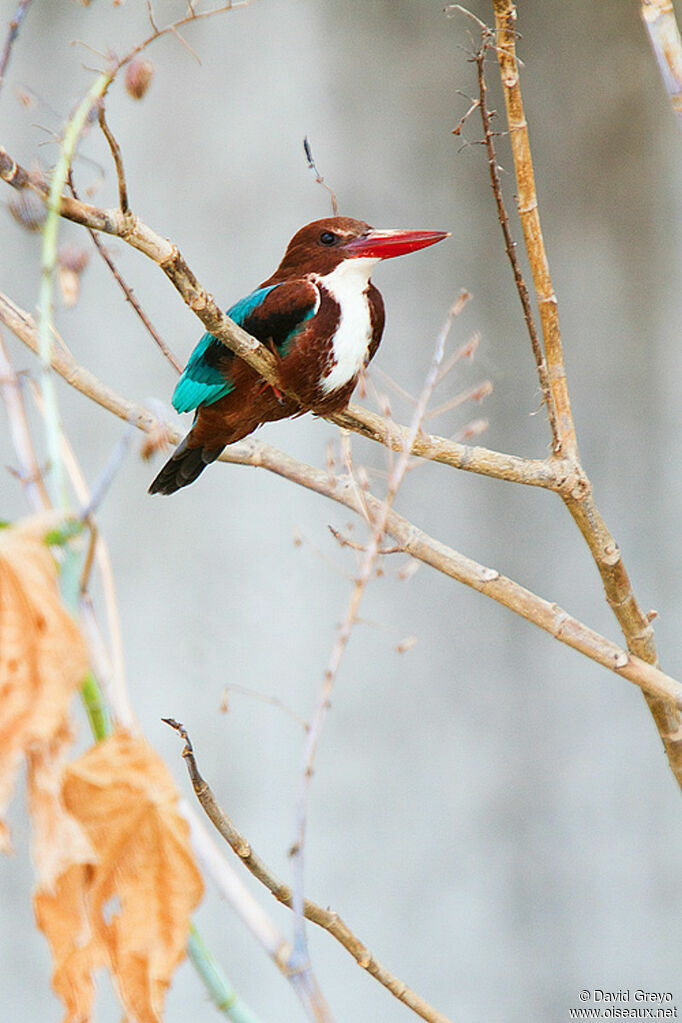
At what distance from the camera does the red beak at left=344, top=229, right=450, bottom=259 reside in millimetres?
741

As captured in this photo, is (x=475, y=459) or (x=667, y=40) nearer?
(x=667, y=40)

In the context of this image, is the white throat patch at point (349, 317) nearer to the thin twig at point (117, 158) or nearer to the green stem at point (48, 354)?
the thin twig at point (117, 158)

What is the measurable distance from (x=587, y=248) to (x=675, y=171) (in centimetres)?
20

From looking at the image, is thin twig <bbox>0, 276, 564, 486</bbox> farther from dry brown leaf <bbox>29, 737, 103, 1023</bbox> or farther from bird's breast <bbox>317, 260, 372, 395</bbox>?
dry brown leaf <bbox>29, 737, 103, 1023</bbox>

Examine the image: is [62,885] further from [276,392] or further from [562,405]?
[562,405]

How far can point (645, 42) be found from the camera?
5.61ft

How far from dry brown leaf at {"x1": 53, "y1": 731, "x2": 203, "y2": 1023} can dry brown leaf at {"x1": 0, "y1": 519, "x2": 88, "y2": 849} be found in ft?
0.07

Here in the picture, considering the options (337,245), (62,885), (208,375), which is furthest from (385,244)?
(62,885)

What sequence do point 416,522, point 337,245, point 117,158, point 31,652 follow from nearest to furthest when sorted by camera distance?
point 31,652 < point 117,158 < point 337,245 < point 416,522

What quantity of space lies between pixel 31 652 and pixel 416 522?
145cm

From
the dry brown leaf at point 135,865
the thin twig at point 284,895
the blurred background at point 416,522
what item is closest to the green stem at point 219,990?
the dry brown leaf at point 135,865

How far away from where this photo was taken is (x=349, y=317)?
791 mm

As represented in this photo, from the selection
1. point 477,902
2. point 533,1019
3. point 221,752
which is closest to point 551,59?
point 221,752

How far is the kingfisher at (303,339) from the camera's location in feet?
2.50
